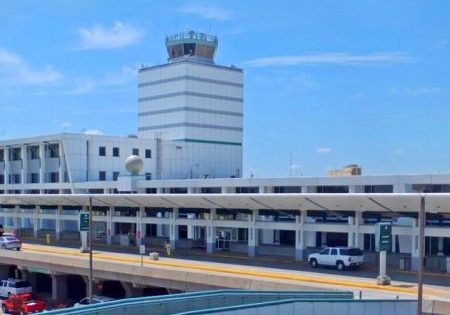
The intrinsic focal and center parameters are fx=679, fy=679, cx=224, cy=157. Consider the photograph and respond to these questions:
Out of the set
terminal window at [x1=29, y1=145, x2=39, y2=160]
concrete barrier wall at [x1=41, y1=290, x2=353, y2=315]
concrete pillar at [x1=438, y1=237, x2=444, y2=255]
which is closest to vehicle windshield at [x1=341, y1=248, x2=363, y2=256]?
concrete pillar at [x1=438, y1=237, x2=444, y2=255]

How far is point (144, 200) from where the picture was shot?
61.5 meters

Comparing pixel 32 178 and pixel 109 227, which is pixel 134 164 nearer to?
pixel 109 227

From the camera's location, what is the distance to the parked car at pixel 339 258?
1785 inches

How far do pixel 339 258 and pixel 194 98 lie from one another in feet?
208

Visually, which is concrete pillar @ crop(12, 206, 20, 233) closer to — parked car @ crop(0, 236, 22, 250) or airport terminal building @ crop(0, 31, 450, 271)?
airport terminal building @ crop(0, 31, 450, 271)

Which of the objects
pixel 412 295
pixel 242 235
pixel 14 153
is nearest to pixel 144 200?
pixel 242 235

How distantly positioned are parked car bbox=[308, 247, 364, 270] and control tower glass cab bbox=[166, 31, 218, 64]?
69560 mm

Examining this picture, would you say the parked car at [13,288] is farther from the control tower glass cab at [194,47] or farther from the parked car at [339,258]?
the control tower glass cab at [194,47]

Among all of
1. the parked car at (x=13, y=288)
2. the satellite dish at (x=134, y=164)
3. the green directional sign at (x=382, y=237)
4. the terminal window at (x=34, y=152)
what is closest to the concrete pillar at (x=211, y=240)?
the parked car at (x=13, y=288)

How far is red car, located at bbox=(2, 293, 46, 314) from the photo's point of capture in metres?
47.2

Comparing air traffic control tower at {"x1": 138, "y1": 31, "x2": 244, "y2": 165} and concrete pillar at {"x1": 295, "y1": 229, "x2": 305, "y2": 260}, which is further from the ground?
air traffic control tower at {"x1": 138, "y1": 31, "x2": 244, "y2": 165}

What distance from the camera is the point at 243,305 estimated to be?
75.4 ft

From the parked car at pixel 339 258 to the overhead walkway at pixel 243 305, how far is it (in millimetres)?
17301

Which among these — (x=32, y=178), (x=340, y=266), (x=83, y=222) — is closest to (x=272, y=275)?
(x=340, y=266)
